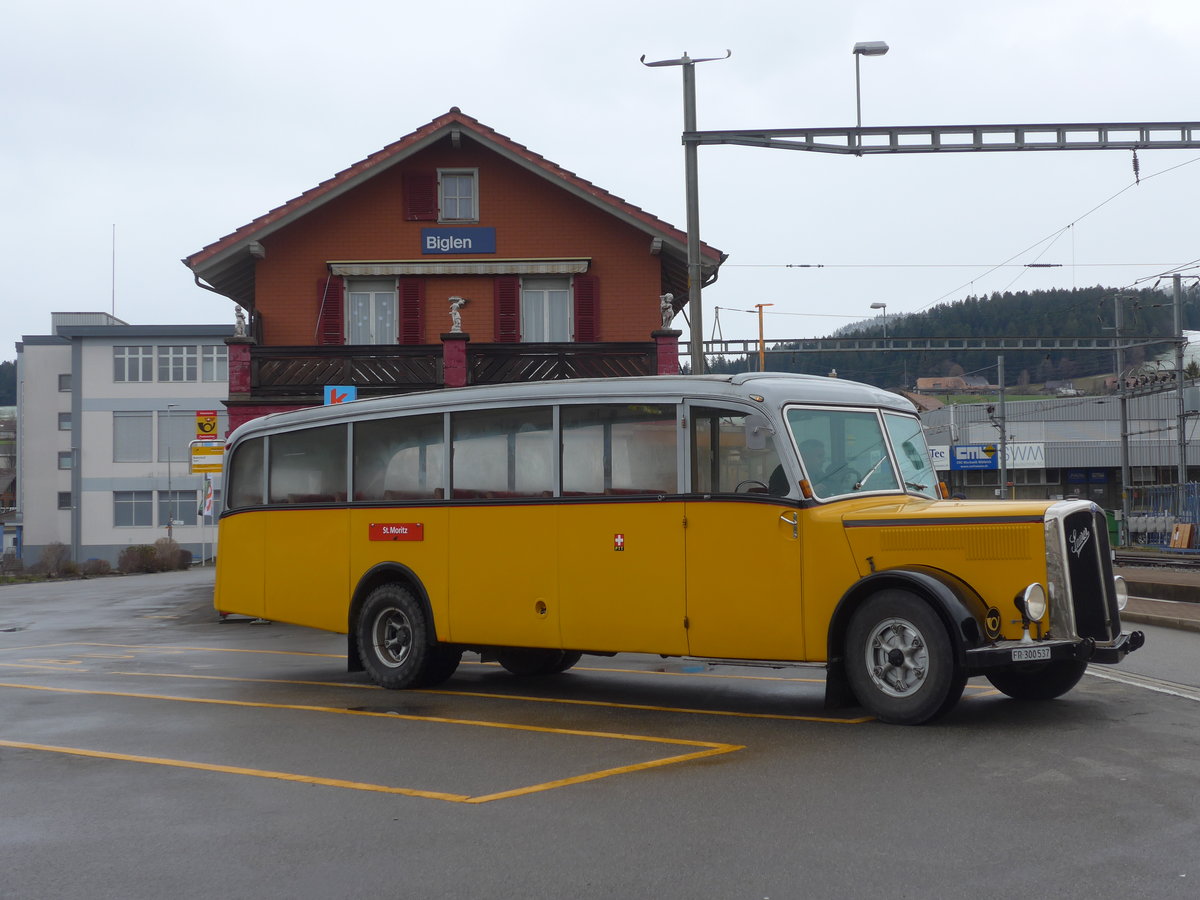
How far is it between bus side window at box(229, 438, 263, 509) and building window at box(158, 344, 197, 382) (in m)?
64.4

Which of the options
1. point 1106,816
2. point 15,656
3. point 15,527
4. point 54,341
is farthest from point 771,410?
point 15,527

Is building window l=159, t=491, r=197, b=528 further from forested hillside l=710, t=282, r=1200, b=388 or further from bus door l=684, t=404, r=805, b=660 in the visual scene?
bus door l=684, t=404, r=805, b=660

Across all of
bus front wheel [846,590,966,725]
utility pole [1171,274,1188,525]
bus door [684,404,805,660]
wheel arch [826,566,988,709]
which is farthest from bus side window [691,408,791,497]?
utility pole [1171,274,1188,525]

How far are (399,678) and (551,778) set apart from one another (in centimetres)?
485

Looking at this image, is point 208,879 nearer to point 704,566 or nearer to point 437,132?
point 704,566

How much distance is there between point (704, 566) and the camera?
1017cm

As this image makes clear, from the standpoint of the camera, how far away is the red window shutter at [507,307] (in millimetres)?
28922

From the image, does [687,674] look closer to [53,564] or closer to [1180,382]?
[1180,382]

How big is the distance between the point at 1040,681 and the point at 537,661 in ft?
16.3

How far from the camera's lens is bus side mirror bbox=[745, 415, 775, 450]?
390 inches

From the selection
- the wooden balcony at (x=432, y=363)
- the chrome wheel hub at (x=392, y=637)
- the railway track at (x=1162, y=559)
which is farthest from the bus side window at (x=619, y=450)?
the railway track at (x=1162, y=559)

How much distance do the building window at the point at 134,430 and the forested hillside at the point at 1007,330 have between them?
113 feet

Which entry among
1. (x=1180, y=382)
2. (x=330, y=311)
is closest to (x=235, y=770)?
(x=330, y=311)

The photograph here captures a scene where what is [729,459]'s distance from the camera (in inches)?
401
